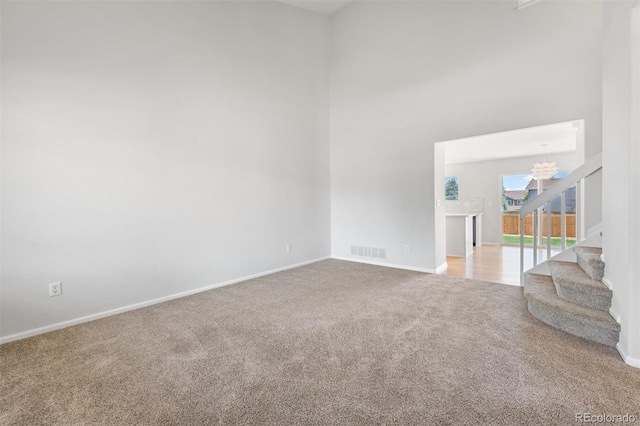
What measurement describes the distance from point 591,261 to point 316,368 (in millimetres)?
2656

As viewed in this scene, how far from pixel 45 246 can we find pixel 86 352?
109 cm

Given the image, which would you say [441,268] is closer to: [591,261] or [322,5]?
[591,261]

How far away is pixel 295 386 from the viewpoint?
70.2 inches

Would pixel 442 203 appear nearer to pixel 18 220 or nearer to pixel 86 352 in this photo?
pixel 86 352

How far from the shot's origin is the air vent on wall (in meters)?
4.98

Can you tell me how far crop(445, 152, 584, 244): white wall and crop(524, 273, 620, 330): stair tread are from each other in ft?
18.0

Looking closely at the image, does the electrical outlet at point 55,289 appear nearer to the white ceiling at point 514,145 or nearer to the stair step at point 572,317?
the stair step at point 572,317

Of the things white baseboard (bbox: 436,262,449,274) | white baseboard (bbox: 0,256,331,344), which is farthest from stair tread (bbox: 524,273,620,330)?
white baseboard (bbox: 0,256,331,344)

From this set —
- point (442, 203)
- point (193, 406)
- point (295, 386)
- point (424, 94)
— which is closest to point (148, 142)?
point (193, 406)

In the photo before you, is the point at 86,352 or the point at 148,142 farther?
the point at 148,142

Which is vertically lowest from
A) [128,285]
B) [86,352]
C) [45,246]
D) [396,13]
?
[86,352]

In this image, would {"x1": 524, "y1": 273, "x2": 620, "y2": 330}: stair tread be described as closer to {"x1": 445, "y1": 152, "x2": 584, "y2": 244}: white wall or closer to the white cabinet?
the white cabinet

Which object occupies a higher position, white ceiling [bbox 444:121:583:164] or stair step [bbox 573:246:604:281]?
white ceiling [bbox 444:121:583:164]

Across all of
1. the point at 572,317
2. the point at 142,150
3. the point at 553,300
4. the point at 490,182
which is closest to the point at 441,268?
the point at 553,300
